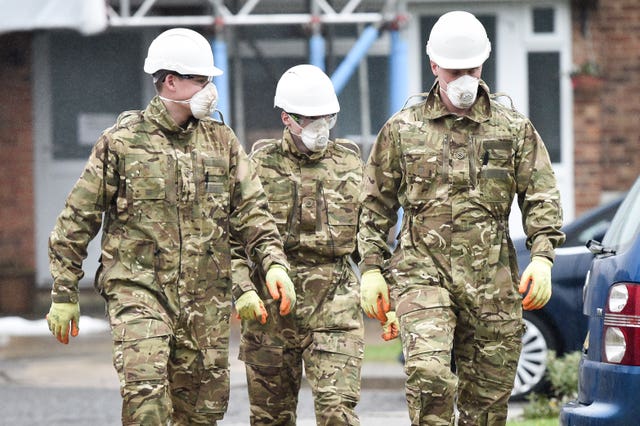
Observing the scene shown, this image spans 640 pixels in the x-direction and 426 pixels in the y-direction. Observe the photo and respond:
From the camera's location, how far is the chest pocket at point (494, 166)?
6.36 metres

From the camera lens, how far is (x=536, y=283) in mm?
6148

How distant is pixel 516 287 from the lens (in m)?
6.43

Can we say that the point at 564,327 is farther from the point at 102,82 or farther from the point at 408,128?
the point at 102,82

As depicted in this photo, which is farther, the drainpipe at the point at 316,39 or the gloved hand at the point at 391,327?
the drainpipe at the point at 316,39

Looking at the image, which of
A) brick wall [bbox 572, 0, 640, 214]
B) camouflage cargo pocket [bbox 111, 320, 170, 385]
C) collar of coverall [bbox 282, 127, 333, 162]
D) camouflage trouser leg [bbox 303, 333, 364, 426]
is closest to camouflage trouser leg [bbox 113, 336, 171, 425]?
camouflage cargo pocket [bbox 111, 320, 170, 385]

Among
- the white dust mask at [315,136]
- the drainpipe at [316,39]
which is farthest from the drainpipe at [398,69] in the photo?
the white dust mask at [315,136]

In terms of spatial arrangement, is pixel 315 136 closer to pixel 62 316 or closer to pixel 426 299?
pixel 426 299

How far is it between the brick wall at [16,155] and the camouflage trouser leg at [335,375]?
30.7 feet

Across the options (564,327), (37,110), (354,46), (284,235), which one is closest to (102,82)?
(37,110)

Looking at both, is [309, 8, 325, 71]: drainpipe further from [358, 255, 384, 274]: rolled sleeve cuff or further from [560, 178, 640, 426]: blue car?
[560, 178, 640, 426]: blue car

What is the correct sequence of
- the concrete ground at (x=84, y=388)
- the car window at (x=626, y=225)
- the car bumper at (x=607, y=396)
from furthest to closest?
the concrete ground at (x=84, y=388) < the car window at (x=626, y=225) < the car bumper at (x=607, y=396)

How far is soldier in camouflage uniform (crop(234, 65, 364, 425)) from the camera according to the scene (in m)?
7.03

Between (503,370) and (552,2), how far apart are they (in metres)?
9.60

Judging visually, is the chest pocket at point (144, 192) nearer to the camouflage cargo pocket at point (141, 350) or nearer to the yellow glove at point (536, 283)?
the camouflage cargo pocket at point (141, 350)
